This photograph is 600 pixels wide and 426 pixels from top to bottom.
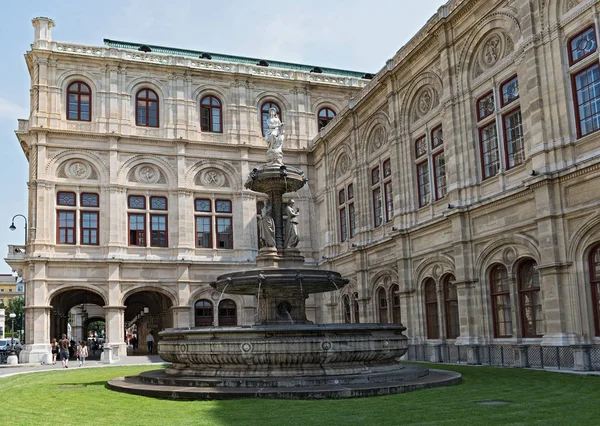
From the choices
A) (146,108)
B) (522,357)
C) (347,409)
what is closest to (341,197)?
(146,108)

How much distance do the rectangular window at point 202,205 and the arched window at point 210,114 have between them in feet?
13.9

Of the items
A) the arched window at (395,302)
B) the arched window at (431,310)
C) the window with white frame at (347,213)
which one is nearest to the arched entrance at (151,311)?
the window with white frame at (347,213)

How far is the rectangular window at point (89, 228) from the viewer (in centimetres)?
3697

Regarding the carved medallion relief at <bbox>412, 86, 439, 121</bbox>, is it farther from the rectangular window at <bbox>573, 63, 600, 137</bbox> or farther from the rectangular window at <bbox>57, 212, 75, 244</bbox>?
the rectangular window at <bbox>57, 212, 75, 244</bbox>

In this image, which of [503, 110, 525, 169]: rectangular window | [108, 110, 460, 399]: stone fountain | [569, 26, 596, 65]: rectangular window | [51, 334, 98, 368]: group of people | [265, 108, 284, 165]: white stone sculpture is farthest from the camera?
[51, 334, 98, 368]: group of people

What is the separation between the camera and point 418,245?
2761cm

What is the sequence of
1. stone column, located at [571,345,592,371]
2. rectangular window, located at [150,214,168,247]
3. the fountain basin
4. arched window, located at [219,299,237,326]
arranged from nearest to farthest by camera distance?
1. the fountain basin
2. stone column, located at [571,345,592,371]
3. rectangular window, located at [150,214,168,247]
4. arched window, located at [219,299,237,326]

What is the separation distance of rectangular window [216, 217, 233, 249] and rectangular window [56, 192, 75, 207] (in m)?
8.10

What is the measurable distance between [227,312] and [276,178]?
70.8ft

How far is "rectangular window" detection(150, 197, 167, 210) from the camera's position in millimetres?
38312

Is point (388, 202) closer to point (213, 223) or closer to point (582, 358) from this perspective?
point (213, 223)

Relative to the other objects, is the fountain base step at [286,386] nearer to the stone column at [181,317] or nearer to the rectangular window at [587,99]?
the rectangular window at [587,99]

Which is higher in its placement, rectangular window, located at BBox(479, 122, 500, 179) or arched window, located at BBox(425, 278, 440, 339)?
rectangular window, located at BBox(479, 122, 500, 179)

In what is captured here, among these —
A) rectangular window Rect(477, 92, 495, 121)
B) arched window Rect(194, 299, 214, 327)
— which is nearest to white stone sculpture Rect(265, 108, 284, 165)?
rectangular window Rect(477, 92, 495, 121)
